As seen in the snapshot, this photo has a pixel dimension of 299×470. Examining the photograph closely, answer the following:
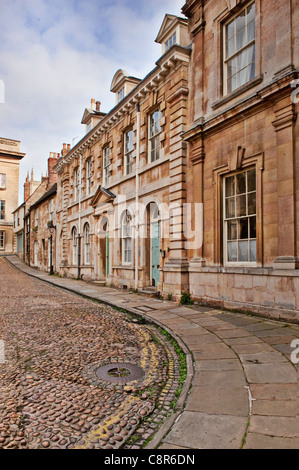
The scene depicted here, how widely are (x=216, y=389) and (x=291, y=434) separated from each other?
3.59 feet

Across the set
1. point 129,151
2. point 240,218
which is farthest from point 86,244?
point 240,218

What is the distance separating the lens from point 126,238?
1450cm

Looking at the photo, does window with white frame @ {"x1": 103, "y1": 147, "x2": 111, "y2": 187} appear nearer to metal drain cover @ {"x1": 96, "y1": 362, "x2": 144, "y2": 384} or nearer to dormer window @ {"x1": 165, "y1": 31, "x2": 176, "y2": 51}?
dormer window @ {"x1": 165, "y1": 31, "x2": 176, "y2": 51}

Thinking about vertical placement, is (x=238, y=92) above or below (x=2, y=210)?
below

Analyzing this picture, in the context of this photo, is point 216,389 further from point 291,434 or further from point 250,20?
point 250,20

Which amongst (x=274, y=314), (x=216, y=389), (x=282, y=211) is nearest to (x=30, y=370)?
(x=216, y=389)

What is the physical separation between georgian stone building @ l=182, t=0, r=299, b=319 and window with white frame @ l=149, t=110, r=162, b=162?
7.15 feet

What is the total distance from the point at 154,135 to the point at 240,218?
5.77 meters

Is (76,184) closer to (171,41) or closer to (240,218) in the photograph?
(171,41)

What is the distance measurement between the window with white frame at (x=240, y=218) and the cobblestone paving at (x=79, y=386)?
315cm

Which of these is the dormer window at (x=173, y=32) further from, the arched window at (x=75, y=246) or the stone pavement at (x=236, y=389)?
the arched window at (x=75, y=246)

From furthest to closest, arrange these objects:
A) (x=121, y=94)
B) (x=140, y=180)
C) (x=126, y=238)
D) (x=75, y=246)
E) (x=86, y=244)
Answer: (x=75, y=246)
(x=86, y=244)
(x=121, y=94)
(x=126, y=238)
(x=140, y=180)

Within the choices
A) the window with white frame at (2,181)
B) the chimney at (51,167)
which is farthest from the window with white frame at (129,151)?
the window with white frame at (2,181)

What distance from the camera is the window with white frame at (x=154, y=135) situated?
12.4 metres
